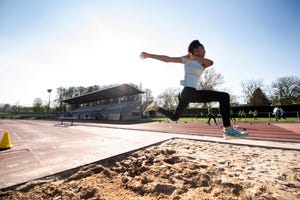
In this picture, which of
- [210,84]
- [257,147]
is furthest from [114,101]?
[257,147]

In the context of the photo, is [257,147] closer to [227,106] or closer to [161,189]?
[227,106]

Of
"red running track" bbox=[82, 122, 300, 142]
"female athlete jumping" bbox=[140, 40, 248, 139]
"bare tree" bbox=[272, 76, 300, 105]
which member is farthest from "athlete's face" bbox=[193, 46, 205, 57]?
"bare tree" bbox=[272, 76, 300, 105]

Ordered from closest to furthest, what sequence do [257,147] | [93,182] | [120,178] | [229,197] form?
[229,197] → [93,182] → [120,178] → [257,147]

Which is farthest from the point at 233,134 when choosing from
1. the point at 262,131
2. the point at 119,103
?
the point at 119,103

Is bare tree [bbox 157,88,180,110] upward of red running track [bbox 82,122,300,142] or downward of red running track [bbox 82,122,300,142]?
upward

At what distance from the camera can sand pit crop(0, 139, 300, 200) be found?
7.52 ft

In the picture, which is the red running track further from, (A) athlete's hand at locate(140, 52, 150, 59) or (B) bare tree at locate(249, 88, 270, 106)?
(B) bare tree at locate(249, 88, 270, 106)

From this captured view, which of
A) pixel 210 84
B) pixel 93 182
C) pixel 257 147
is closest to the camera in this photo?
pixel 93 182

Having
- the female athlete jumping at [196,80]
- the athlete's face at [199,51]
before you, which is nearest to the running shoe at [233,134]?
the female athlete jumping at [196,80]

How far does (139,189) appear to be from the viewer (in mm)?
2516

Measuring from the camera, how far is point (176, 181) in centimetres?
272

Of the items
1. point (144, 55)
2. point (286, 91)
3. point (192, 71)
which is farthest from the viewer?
point (286, 91)

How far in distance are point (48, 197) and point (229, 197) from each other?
2.79 metres

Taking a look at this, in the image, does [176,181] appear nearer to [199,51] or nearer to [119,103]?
[199,51]
